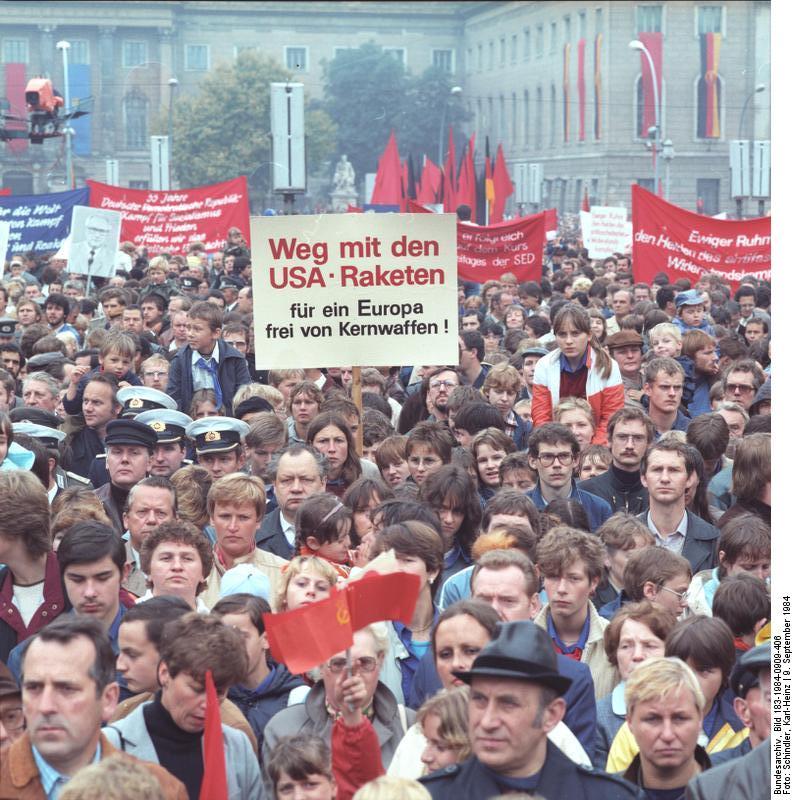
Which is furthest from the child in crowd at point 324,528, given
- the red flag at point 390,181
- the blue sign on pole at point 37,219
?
the red flag at point 390,181

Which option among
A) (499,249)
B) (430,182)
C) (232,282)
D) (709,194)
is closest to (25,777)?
(232,282)

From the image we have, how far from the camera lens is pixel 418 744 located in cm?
439

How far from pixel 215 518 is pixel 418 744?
2.23 m

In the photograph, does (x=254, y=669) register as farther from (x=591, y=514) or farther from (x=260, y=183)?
(x=260, y=183)

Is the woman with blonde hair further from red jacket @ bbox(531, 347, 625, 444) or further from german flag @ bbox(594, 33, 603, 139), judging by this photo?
german flag @ bbox(594, 33, 603, 139)

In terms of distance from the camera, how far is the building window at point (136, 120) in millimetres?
97750

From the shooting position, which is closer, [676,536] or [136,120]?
[676,536]

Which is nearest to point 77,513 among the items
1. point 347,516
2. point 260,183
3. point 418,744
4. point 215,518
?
point 215,518

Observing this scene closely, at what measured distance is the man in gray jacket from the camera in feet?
Result: 14.3

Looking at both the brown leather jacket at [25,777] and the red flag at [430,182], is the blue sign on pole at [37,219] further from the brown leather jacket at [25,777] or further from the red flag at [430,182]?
the brown leather jacket at [25,777]

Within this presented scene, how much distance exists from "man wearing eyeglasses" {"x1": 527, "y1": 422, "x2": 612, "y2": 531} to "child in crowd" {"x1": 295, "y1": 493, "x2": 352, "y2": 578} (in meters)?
1.42

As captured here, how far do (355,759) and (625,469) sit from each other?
3.85 m

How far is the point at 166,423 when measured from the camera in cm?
802

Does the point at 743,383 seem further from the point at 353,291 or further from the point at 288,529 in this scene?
the point at 288,529
